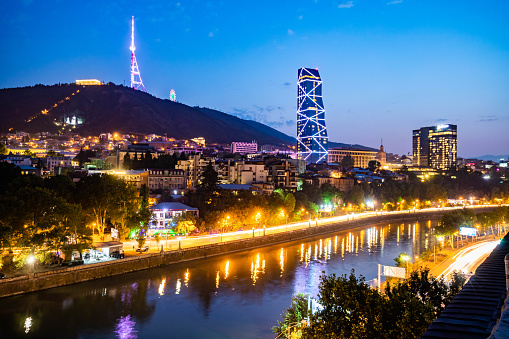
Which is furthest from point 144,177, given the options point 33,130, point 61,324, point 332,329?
point 33,130

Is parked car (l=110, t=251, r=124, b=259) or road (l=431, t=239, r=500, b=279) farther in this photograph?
parked car (l=110, t=251, r=124, b=259)

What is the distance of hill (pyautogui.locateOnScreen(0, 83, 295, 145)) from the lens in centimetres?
13450

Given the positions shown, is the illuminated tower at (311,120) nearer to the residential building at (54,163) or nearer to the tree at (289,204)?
the residential building at (54,163)

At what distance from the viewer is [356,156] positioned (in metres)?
131

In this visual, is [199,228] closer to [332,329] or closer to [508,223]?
[332,329]

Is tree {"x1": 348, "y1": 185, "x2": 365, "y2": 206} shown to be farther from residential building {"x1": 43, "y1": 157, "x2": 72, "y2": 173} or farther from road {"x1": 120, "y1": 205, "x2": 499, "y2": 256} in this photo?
residential building {"x1": 43, "y1": 157, "x2": 72, "y2": 173}

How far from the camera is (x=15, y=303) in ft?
56.7

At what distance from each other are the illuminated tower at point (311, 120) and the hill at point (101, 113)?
40607mm

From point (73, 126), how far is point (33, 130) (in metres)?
12.9

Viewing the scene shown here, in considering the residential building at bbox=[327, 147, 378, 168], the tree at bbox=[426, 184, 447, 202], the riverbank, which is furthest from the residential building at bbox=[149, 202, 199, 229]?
the residential building at bbox=[327, 147, 378, 168]

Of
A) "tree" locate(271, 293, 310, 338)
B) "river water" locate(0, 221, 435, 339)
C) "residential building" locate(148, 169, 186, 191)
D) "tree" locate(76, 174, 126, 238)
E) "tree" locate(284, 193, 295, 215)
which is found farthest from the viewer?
"residential building" locate(148, 169, 186, 191)

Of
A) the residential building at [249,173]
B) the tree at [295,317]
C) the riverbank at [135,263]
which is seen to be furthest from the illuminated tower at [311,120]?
the tree at [295,317]

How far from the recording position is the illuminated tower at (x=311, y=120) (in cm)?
13025

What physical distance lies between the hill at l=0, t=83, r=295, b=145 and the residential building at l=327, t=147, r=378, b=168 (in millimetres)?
48496
